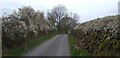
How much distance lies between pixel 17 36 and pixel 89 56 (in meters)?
6.88

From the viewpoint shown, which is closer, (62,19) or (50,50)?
(50,50)

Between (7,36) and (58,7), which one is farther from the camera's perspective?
(58,7)

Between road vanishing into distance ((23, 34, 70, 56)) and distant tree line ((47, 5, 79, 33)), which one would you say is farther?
distant tree line ((47, 5, 79, 33))

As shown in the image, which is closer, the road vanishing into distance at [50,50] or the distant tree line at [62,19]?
the road vanishing into distance at [50,50]

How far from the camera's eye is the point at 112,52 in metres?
12.5

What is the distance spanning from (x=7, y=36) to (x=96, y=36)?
6122 millimetres

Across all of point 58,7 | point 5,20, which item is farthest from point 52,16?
point 5,20

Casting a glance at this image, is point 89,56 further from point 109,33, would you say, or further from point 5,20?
point 5,20

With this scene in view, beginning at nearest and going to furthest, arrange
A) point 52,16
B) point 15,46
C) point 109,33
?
point 109,33
point 15,46
point 52,16

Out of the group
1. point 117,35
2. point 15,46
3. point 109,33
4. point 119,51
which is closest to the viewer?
point 119,51

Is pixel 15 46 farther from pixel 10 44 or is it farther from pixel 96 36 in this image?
pixel 96 36

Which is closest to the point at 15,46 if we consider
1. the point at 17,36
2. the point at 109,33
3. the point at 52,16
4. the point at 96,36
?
the point at 17,36

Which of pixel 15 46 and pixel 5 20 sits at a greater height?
pixel 5 20

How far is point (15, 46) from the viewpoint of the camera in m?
19.5
